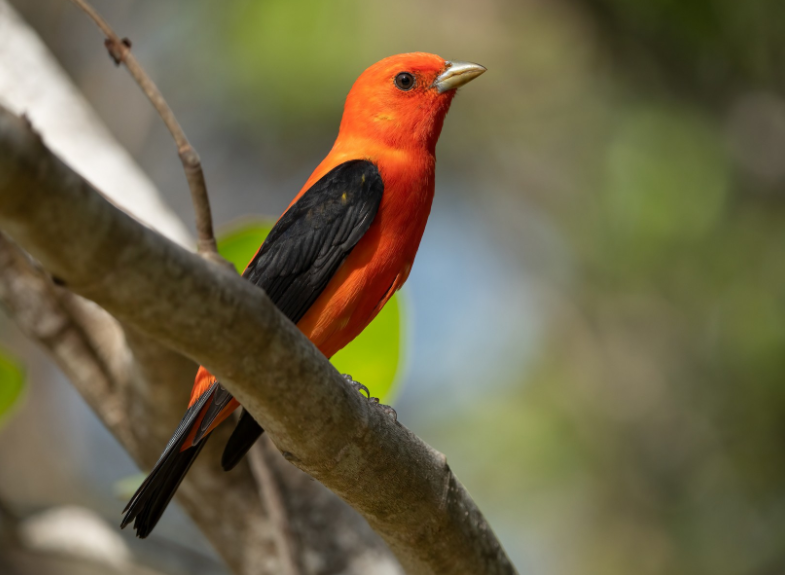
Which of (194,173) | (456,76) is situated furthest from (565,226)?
(194,173)

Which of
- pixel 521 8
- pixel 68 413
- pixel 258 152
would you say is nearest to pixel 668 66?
pixel 521 8

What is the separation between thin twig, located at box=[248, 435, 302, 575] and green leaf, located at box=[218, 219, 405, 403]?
542mm

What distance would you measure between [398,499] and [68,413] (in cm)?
701

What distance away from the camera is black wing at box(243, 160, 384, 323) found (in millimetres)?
2914

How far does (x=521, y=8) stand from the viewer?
739 cm

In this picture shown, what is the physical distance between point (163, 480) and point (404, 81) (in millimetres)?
2092

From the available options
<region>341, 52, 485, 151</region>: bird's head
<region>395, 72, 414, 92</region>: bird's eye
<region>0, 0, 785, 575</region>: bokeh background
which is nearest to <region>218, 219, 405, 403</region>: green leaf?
<region>341, 52, 485, 151</region>: bird's head

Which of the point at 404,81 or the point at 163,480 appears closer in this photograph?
the point at 163,480

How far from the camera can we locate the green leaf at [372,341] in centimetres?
362

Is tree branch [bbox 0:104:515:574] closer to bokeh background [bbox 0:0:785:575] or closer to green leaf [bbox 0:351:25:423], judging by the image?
green leaf [bbox 0:351:25:423]

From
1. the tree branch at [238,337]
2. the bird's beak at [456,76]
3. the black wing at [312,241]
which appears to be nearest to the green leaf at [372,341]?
the black wing at [312,241]

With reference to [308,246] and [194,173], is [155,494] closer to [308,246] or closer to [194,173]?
[308,246]

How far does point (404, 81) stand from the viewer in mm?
3846

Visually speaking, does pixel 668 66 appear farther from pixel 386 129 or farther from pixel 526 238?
pixel 386 129
